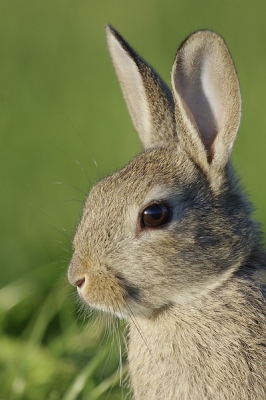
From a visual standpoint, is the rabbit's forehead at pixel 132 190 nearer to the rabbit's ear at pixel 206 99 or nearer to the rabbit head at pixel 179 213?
the rabbit head at pixel 179 213

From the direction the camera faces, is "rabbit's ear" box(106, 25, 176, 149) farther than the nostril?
Yes

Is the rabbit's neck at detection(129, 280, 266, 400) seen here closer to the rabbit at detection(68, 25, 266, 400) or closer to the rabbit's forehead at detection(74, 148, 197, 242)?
the rabbit at detection(68, 25, 266, 400)

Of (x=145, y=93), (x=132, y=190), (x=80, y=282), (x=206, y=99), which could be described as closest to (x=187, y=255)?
(x=132, y=190)

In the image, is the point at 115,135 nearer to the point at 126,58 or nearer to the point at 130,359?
the point at 126,58

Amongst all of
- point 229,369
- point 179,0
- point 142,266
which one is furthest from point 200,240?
point 179,0

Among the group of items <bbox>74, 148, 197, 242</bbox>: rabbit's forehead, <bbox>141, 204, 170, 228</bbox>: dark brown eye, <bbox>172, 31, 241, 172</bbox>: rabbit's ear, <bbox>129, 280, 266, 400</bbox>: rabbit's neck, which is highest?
<bbox>172, 31, 241, 172</bbox>: rabbit's ear

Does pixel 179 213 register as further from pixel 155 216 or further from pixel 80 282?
pixel 80 282

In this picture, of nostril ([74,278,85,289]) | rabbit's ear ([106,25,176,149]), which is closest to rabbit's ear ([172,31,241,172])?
rabbit's ear ([106,25,176,149])
